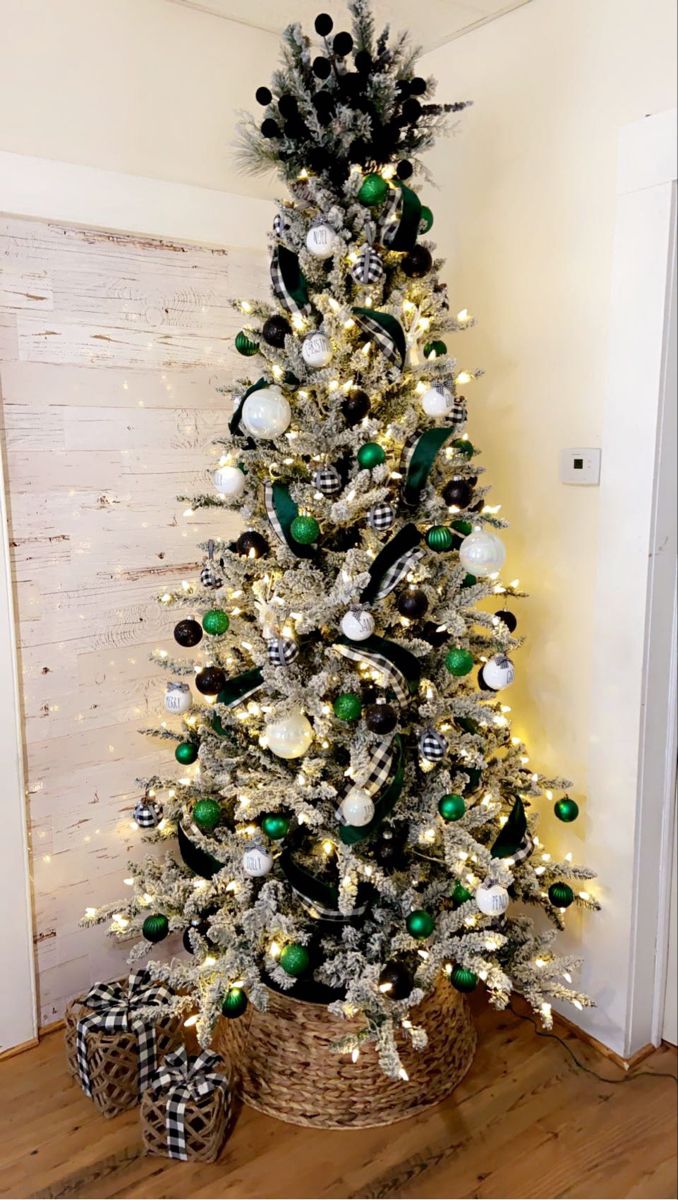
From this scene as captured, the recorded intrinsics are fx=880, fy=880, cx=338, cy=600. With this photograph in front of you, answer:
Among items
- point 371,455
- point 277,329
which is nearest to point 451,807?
point 371,455

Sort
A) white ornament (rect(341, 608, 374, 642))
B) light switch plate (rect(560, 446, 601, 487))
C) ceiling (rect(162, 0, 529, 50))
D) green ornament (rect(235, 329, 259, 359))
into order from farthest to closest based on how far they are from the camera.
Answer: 1. ceiling (rect(162, 0, 529, 50))
2. light switch plate (rect(560, 446, 601, 487))
3. green ornament (rect(235, 329, 259, 359))
4. white ornament (rect(341, 608, 374, 642))

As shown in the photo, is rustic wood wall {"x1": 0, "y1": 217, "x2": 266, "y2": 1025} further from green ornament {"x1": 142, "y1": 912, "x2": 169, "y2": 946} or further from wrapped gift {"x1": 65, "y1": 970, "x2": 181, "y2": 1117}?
green ornament {"x1": 142, "y1": 912, "x2": 169, "y2": 946}

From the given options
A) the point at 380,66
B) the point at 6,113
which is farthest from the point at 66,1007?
the point at 380,66

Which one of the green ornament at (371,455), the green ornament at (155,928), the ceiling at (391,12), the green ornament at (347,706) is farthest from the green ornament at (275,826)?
the ceiling at (391,12)

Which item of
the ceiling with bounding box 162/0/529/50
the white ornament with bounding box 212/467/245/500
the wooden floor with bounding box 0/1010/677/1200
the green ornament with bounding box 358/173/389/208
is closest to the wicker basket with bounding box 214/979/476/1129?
the wooden floor with bounding box 0/1010/677/1200

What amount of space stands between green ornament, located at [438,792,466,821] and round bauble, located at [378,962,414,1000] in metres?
0.31

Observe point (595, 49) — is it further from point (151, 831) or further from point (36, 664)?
point (151, 831)

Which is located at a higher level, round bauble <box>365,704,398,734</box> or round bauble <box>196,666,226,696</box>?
round bauble <box>196,666,226,696</box>

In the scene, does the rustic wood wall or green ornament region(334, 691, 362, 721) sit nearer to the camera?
green ornament region(334, 691, 362, 721)

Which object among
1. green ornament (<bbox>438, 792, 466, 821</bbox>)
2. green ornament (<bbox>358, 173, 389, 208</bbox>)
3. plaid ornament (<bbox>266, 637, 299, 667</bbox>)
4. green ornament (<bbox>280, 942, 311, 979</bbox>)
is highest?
green ornament (<bbox>358, 173, 389, 208</bbox>)

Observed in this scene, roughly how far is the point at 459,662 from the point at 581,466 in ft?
1.91

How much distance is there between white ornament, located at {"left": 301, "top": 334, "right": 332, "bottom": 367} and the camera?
1686 mm

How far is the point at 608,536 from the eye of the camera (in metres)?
1.96

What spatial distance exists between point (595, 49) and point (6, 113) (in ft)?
4.17
